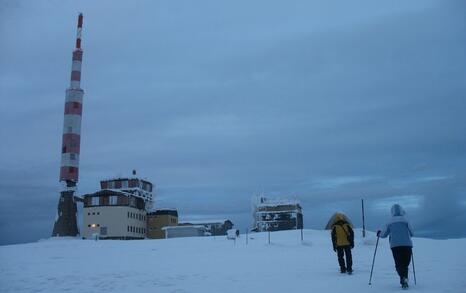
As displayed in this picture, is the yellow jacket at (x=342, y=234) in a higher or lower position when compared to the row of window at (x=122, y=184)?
lower

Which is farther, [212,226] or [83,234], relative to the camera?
[212,226]

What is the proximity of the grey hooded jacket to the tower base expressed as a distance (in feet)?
208

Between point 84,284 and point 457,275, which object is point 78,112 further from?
point 457,275

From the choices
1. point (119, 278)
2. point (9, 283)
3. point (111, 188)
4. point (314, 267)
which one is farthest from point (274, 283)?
point (111, 188)

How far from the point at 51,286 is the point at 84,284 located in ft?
2.56

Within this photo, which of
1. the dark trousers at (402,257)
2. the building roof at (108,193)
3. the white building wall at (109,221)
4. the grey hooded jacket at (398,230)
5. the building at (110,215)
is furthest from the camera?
the building roof at (108,193)

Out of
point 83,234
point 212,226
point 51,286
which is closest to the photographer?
point 51,286

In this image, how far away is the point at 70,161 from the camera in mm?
67062

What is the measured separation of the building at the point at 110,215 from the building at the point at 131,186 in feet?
7.71

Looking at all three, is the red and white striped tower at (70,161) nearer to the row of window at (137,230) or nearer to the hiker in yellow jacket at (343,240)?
the row of window at (137,230)

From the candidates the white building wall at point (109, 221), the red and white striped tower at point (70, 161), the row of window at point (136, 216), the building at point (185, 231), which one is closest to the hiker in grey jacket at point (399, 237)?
the building at point (185, 231)

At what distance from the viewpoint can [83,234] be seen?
76.8 meters

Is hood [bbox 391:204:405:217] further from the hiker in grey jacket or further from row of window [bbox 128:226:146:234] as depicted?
row of window [bbox 128:226:146:234]

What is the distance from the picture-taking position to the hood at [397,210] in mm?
10633
